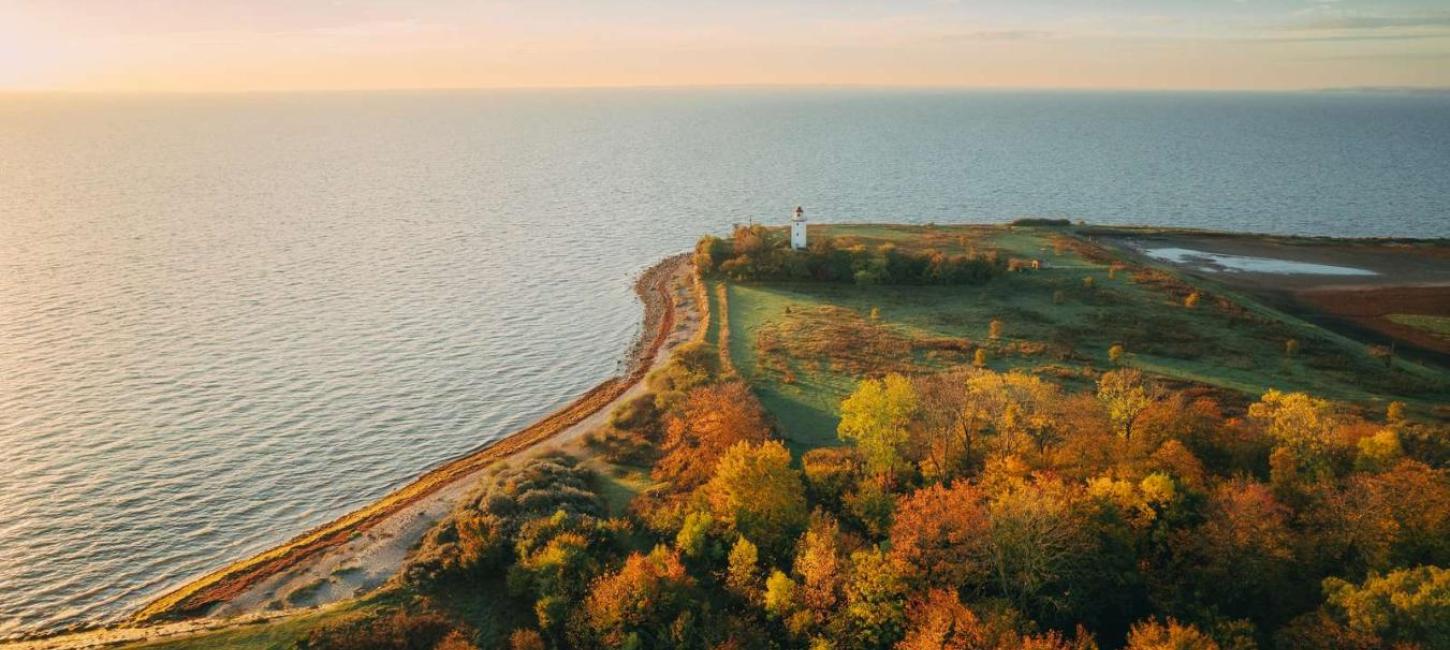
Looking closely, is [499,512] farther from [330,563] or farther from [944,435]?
[944,435]

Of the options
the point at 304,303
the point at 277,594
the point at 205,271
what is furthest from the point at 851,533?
the point at 205,271

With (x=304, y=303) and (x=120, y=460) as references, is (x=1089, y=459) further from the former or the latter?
(x=304, y=303)

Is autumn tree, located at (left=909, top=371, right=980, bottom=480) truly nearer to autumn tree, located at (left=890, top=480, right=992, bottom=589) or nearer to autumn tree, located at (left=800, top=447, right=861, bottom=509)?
autumn tree, located at (left=800, top=447, right=861, bottom=509)

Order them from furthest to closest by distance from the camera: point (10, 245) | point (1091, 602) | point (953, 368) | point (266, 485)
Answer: point (10, 245)
point (953, 368)
point (266, 485)
point (1091, 602)

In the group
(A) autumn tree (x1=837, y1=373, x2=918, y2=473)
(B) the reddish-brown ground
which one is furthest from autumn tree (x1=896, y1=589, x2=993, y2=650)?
(B) the reddish-brown ground

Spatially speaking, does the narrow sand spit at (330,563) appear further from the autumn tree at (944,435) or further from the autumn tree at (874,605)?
the autumn tree at (944,435)

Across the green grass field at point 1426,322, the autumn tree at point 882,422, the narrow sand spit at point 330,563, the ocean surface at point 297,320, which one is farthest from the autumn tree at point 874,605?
the green grass field at point 1426,322

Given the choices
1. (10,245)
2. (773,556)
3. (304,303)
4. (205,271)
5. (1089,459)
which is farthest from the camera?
(10,245)
